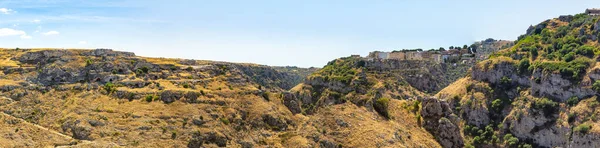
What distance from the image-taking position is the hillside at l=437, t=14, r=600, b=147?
342 feet

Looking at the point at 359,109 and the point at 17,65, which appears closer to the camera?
the point at 17,65

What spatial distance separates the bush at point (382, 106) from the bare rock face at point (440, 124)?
7436mm

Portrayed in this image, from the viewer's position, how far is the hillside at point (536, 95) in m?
104

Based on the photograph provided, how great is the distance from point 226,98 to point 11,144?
32.8 m

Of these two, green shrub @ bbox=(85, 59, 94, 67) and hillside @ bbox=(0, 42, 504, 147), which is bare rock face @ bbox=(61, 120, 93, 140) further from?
green shrub @ bbox=(85, 59, 94, 67)

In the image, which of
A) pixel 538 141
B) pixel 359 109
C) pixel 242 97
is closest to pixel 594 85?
pixel 538 141

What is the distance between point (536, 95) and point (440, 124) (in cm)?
3861

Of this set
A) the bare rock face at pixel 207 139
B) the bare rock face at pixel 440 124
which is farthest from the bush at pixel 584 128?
the bare rock face at pixel 207 139

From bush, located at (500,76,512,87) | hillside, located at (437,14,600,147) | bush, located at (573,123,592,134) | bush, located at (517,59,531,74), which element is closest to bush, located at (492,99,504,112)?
hillside, located at (437,14,600,147)

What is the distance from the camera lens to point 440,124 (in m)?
91.5

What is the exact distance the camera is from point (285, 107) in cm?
8544

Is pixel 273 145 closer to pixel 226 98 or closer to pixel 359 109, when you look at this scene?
pixel 226 98

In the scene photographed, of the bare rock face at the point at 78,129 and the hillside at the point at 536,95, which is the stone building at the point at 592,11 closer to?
the hillside at the point at 536,95

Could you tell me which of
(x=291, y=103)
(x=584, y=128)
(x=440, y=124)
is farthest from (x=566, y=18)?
(x=291, y=103)
